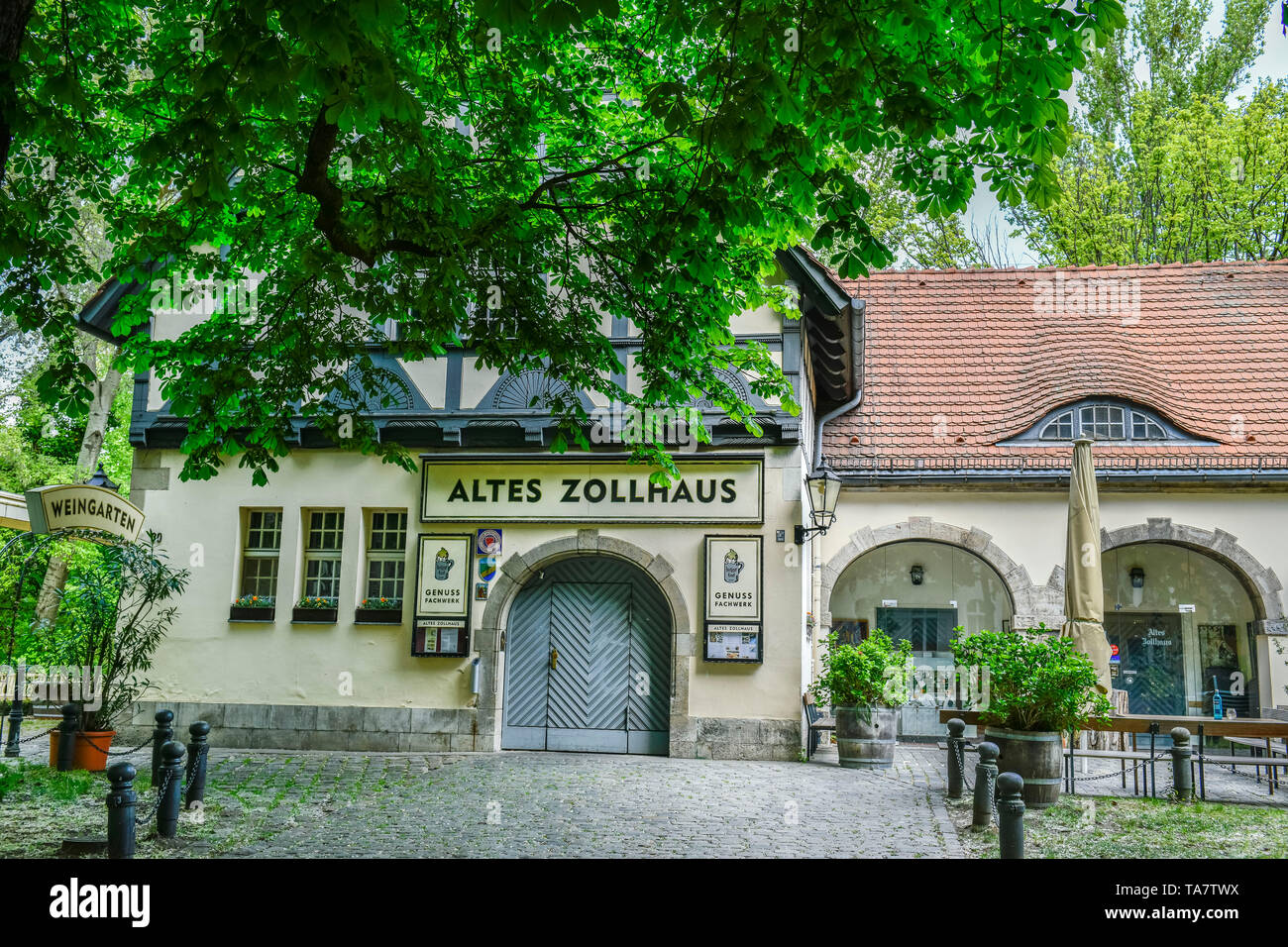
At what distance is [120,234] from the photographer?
8.27 meters

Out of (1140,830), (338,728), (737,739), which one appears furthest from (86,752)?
(1140,830)

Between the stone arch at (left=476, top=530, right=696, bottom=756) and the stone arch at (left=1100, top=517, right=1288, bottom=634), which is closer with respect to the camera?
the stone arch at (left=476, top=530, right=696, bottom=756)

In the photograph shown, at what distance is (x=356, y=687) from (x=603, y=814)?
5416mm

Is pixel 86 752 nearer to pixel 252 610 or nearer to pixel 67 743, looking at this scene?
pixel 67 743

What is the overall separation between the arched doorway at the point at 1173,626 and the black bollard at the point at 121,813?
14.3m

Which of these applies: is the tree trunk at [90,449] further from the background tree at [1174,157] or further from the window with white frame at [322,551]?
the background tree at [1174,157]

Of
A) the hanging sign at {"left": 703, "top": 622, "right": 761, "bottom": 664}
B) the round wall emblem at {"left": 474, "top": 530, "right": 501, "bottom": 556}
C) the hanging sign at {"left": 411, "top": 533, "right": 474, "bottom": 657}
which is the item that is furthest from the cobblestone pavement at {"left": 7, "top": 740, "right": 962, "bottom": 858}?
the round wall emblem at {"left": 474, "top": 530, "right": 501, "bottom": 556}

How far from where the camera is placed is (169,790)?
7102 mm

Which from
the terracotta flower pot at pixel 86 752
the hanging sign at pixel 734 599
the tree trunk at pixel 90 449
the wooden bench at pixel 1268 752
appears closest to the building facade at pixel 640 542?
the hanging sign at pixel 734 599

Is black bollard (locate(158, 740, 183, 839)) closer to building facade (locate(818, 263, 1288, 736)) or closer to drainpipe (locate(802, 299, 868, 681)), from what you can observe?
drainpipe (locate(802, 299, 868, 681))

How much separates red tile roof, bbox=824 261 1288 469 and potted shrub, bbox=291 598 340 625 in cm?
732

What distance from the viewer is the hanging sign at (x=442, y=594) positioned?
12.8 m

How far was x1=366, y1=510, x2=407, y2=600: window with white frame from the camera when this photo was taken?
43.7 ft
